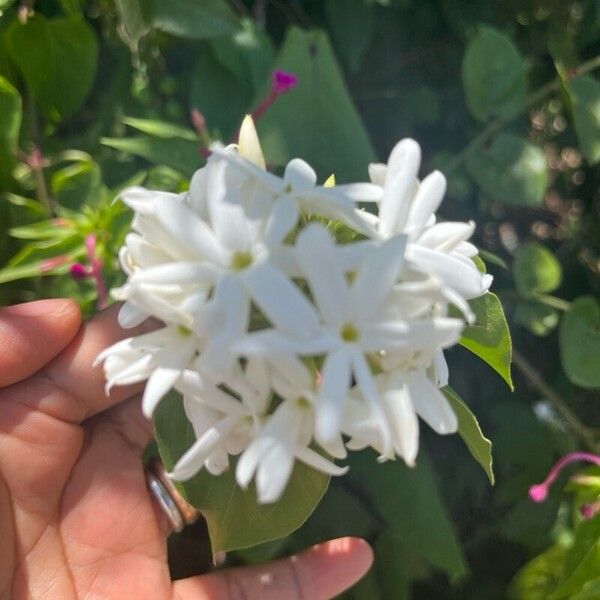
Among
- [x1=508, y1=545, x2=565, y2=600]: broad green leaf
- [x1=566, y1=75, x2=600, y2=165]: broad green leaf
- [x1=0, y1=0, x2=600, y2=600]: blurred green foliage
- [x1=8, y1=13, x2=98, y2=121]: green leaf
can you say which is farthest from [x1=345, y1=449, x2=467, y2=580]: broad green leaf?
[x1=8, y1=13, x2=98, y2=121]: green leaf

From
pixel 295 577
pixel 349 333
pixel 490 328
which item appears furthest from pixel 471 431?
pixel 295 577

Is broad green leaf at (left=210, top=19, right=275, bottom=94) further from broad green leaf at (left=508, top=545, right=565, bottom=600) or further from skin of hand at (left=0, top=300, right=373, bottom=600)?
broad green leaf at (left=508, top=545, right=565, bottom=600)

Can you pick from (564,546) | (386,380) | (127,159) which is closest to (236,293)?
(386,380)

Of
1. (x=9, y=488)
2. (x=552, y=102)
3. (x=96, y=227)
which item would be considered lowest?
(x=9, y=488)

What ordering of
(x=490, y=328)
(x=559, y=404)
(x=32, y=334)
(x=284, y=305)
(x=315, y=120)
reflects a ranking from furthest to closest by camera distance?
(x=559, y=404) → (x=315, y=120) → (x=32, y=334) → (x=490, y=328) → (x=284, y=305)

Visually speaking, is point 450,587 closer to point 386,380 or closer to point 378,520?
point 378,520

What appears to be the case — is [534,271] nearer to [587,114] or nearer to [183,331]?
[587,114]
